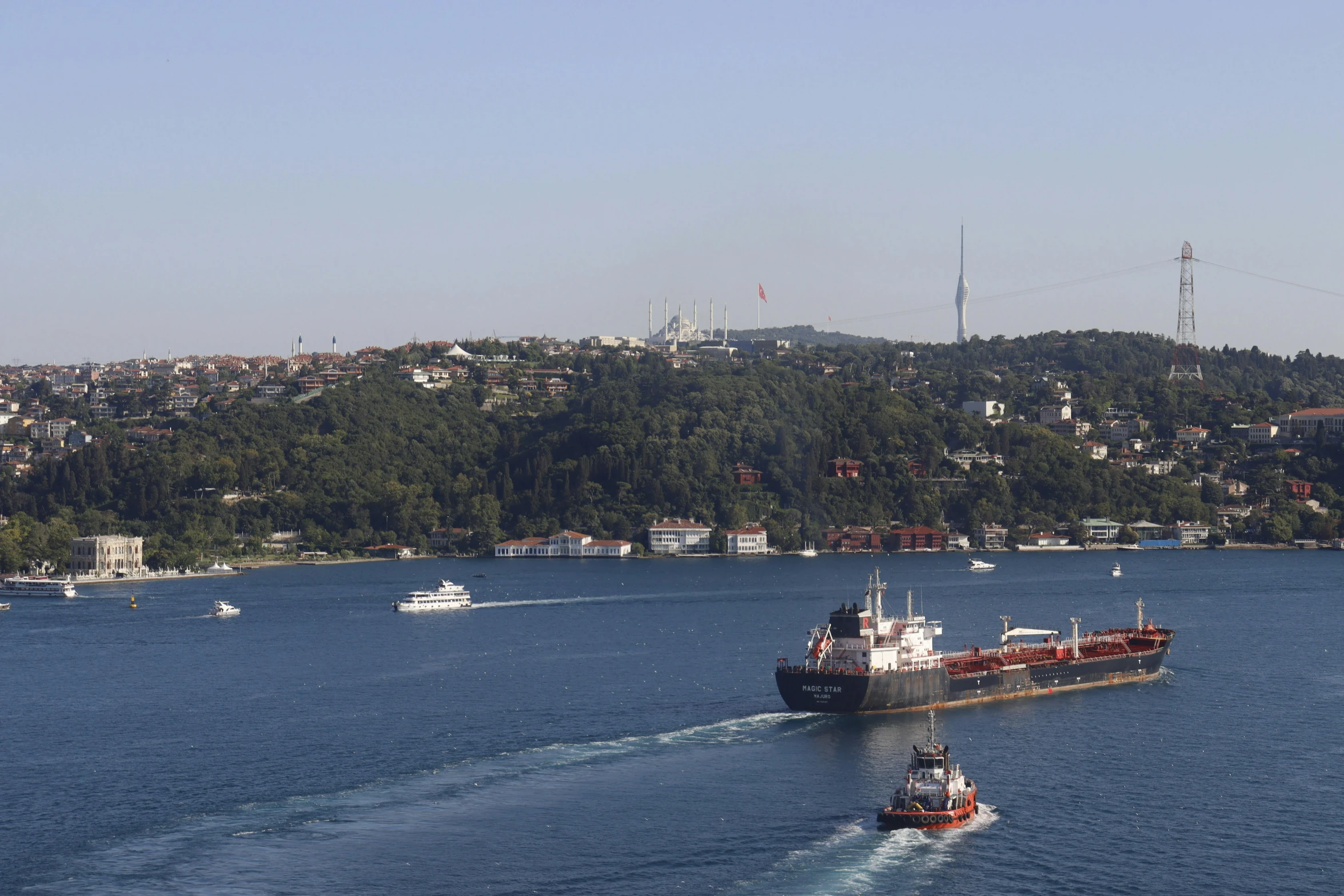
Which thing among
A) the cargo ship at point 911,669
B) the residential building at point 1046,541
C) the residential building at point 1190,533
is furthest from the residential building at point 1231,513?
the cargo ship at point 911,669

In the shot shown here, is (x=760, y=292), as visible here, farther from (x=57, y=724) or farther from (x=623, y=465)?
(x=57, y=724)

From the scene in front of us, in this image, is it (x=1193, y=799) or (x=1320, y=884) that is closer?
(x=1320, y=884)

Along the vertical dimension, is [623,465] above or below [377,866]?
above

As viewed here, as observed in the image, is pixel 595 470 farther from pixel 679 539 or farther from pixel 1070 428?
pixel 1070 428

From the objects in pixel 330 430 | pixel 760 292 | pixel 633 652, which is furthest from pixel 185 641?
pixel 760 292

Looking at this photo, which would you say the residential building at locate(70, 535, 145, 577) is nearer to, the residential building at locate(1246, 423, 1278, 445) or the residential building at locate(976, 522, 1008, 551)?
the residential building at locate(976, 522, 1008, 551)

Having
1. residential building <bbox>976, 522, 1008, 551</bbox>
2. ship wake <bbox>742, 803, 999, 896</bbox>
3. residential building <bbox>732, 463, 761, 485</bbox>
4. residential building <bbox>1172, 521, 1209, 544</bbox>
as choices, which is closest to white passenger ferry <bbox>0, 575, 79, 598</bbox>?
residential building <bbox>732, 463, 761, 485</bbox>

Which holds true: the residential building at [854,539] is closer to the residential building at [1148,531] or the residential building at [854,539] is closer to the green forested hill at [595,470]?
the green forested hill at [595,470]
